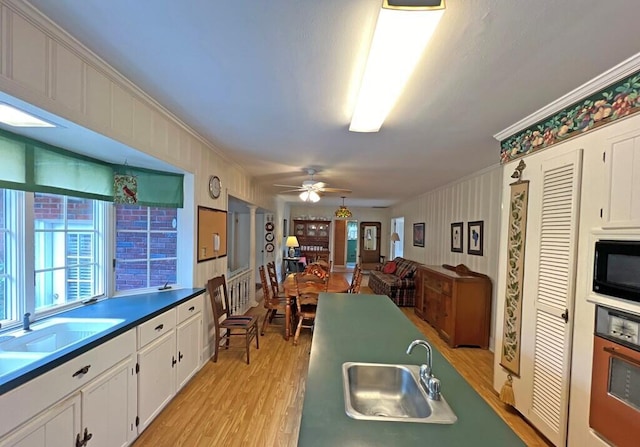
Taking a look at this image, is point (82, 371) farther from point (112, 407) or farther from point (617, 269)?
point (617, 269)

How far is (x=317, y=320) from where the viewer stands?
2293 millimetres

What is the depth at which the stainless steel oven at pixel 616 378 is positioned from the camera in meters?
1.55

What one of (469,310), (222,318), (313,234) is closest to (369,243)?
(313,234)

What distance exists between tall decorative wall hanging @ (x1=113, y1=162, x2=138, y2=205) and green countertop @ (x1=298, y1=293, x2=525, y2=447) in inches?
82.6

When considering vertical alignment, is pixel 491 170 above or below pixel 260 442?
above

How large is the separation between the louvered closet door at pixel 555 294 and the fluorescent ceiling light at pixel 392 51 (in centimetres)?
135

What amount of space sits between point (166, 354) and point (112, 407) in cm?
66

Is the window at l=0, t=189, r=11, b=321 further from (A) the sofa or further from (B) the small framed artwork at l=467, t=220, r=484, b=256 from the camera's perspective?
(A) the sofa

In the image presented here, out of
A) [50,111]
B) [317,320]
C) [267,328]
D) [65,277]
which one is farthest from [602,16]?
[267,328]

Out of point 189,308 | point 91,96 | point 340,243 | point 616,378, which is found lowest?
point 340,243

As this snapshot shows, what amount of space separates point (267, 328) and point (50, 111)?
13.3ft

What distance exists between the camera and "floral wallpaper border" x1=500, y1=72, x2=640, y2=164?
165cm

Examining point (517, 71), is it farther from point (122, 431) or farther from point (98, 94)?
point (122, 431)

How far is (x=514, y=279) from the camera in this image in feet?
8.51
